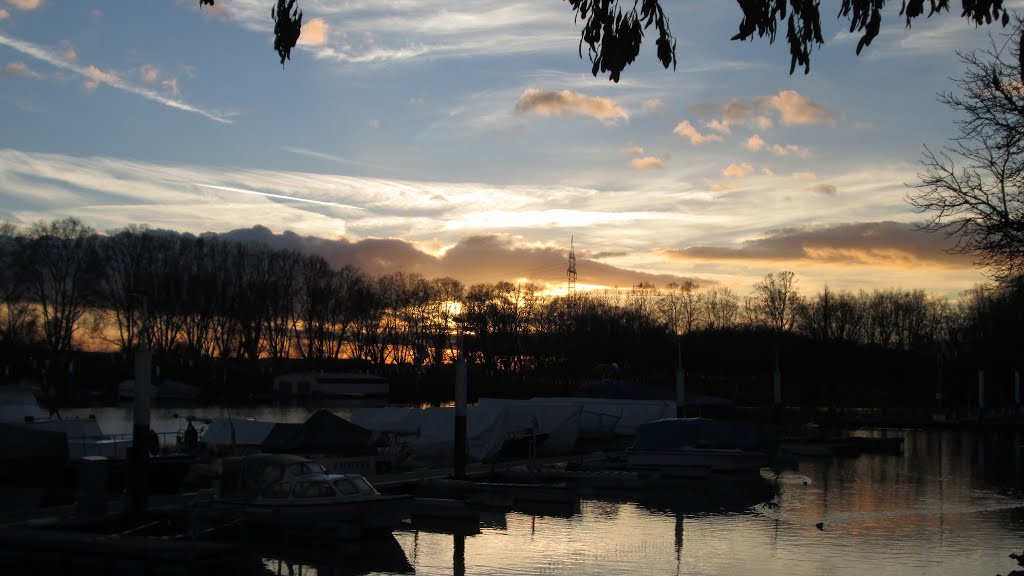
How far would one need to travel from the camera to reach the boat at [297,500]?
23.7m

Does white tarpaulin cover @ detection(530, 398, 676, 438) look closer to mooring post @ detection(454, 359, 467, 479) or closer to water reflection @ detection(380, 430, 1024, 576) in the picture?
water reflection @ detection(380, 430, 1024, 576)

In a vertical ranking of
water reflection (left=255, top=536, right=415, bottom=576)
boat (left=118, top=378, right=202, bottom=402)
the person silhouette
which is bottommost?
boat (left=118, top=378, right=202, bottom=402)

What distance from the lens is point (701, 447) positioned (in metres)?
40.2

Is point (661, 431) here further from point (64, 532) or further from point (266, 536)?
point (64, 532)

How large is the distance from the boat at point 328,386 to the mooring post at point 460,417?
4034 inches

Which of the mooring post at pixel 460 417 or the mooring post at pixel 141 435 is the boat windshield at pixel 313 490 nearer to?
the mooring post at pixel 141 435

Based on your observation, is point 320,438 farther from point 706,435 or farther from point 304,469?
point 706,435

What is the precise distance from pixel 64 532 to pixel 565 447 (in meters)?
29.6

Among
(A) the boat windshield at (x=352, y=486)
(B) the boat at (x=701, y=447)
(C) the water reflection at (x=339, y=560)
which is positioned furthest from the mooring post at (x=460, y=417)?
(B) the boat at (x=701, y=447)

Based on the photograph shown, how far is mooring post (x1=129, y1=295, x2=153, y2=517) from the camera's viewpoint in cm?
2431

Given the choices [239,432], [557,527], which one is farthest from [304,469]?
[239,432]

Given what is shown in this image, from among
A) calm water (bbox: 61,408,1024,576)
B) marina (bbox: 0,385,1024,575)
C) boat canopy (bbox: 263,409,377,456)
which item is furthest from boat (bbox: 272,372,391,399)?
calm water (bbox: 61,408,1024,576)

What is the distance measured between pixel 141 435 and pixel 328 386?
370 feet

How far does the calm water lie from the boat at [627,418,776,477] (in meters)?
1.39
